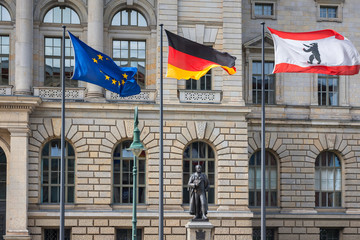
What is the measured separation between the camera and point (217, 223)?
42.5 m

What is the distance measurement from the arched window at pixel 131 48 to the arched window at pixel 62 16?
6.72 feet

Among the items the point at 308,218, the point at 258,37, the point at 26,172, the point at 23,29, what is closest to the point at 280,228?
the point at 308,218

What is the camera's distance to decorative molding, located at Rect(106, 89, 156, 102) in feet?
140

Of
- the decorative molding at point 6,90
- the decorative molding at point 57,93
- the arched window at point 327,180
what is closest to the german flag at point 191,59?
the decorative molding at point 57,93

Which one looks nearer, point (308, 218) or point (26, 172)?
point (26, 172)

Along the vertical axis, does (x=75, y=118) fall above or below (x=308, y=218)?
above

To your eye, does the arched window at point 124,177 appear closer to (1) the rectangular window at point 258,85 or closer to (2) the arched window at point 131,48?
(2) the arched window at point 131,48

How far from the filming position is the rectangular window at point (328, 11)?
47000 mm

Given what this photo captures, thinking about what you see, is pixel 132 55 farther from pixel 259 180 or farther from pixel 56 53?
pixel 259 180

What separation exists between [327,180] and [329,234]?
3051 millimetres

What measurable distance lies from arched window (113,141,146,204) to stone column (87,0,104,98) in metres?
3.08

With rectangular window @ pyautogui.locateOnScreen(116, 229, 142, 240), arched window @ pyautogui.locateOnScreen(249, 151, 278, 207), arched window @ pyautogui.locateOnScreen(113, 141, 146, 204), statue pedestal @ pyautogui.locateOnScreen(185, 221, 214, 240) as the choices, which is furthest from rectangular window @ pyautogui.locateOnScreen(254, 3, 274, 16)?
statue pedestal @ pyautogui.locateOnScreen(185, 221, 214, 240)

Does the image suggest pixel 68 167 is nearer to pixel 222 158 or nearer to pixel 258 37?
pixel 222 158

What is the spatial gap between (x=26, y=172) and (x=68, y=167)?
7.83ft
